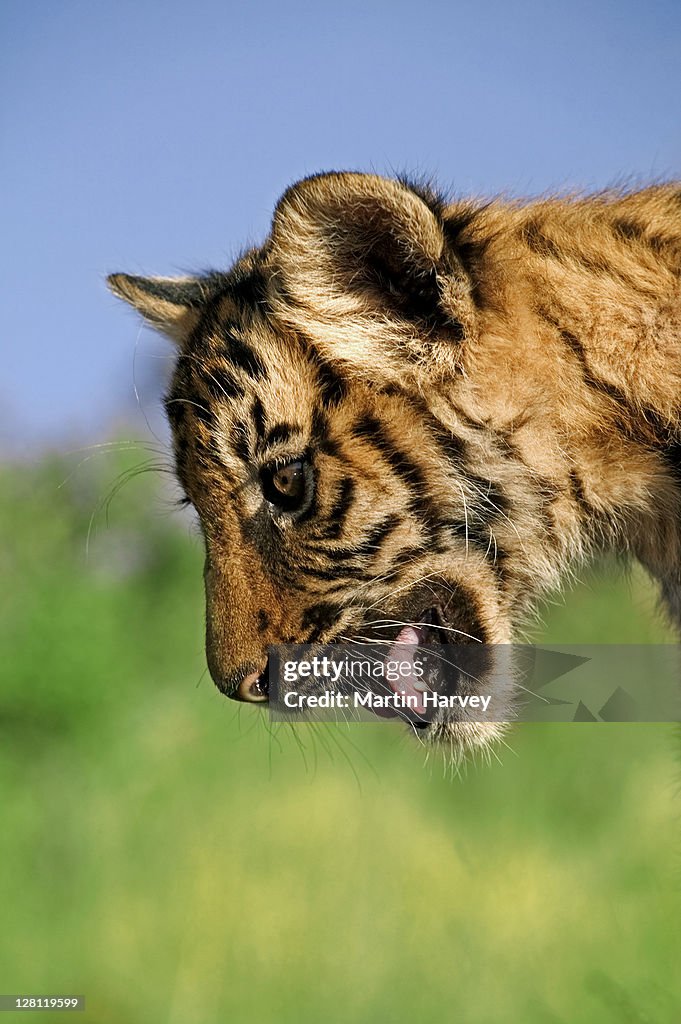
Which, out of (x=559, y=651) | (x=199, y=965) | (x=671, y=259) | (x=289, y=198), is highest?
(x=289, y=198)

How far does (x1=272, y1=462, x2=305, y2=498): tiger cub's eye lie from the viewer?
3.21 metres

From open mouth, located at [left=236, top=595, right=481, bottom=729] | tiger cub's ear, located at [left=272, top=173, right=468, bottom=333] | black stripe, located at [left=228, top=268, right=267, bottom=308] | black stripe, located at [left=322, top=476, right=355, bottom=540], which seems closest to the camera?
tiger cub's ear, located at [left=272, top=173, right=468, bottom=333]

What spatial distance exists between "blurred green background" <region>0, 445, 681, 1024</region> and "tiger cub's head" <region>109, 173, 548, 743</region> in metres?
0.56

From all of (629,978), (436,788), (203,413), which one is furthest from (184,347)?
(436,788)

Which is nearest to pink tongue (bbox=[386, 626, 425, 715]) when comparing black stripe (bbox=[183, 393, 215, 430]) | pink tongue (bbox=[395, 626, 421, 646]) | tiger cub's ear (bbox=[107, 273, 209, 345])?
pink tongue (bbox=[395, 626, 421, 646])

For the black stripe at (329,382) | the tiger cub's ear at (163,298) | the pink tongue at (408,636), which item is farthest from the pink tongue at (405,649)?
the tiger cub's ear at (163,298)

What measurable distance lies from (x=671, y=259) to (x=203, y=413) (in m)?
1.54

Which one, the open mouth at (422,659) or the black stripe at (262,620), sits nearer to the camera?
the black stripe at (262,620)

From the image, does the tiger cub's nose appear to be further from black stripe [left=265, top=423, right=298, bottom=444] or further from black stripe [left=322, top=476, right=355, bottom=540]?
black stripe [left=265, top=423, right=298, bottom=444]

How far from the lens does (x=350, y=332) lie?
324 cm

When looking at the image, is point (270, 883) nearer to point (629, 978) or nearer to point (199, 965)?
A: point (199, 965)

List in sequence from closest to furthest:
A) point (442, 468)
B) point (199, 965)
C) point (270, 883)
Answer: point (442, 468), point (199, 965), point (270, 883)

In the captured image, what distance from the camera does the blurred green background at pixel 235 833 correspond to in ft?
16.6

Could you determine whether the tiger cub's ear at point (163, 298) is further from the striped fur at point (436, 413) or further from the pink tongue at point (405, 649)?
the pink tongue at point (405, 649)
